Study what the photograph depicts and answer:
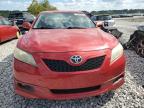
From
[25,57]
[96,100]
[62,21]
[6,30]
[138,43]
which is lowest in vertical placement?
[6,30]

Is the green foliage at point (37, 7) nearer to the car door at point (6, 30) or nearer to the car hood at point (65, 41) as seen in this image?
the car door at point (6, 30)

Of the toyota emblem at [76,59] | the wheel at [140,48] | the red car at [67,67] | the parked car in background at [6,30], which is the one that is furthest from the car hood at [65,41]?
the parked car in background at [6,30]

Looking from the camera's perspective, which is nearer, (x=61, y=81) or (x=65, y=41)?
(x=61, y=81)

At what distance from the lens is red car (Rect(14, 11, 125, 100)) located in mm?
4227

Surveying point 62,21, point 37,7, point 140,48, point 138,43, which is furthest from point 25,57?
point 37,7

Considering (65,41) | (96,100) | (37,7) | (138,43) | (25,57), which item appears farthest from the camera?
(37,7)

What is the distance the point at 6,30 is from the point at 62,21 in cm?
843

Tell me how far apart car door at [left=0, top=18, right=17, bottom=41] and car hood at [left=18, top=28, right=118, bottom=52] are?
8467mm

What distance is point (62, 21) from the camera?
20.9ft

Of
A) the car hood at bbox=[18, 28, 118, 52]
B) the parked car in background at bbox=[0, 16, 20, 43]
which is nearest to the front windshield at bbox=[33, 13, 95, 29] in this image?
the car hood at bbox=[18, 28, 118, 52]

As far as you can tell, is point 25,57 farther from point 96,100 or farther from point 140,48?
point 140,48

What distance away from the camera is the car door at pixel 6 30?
13.7 metres

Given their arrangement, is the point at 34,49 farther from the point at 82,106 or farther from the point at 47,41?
the point at 82,106

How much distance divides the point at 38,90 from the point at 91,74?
2.68 feet
